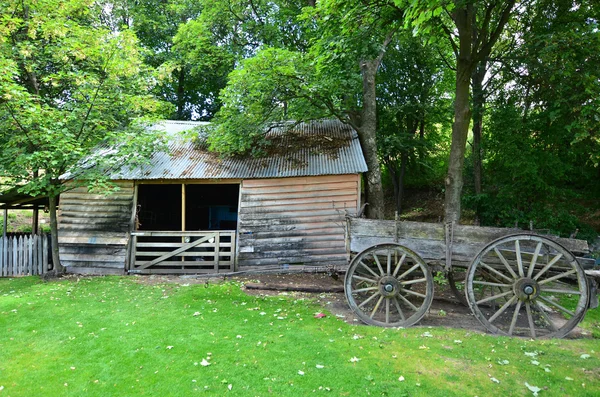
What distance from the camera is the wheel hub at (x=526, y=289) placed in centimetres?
547

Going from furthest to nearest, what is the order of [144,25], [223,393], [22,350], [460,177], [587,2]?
[144,25], [587,2], [460,177], [22,350], [223,393]

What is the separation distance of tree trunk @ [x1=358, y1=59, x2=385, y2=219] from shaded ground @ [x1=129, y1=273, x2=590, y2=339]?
2661mm

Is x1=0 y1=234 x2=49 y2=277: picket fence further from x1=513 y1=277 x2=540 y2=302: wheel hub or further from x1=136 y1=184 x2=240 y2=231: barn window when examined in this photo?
Answer: x1=513 y1=277 x2=540 y2=302: wheel hub

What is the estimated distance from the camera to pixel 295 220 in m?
11.0

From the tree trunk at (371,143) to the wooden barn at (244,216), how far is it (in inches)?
17.2

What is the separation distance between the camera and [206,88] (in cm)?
2370

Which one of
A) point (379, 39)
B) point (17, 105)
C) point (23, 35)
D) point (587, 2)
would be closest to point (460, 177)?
point (379, 39)

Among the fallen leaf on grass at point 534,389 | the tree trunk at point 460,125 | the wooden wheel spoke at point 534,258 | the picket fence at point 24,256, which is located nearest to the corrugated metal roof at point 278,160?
the tree trunk at point 460,125

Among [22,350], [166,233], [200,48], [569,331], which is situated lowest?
[22,350]

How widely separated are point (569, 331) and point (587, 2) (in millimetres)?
9910

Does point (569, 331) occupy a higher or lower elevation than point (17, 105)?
lower

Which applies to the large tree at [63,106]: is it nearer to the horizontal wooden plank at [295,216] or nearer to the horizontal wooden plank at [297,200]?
the horizontal wooden plank at [297,200]

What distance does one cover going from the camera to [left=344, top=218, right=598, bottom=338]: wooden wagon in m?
5.43

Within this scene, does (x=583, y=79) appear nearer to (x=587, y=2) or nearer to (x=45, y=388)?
(x=587, y=2)
